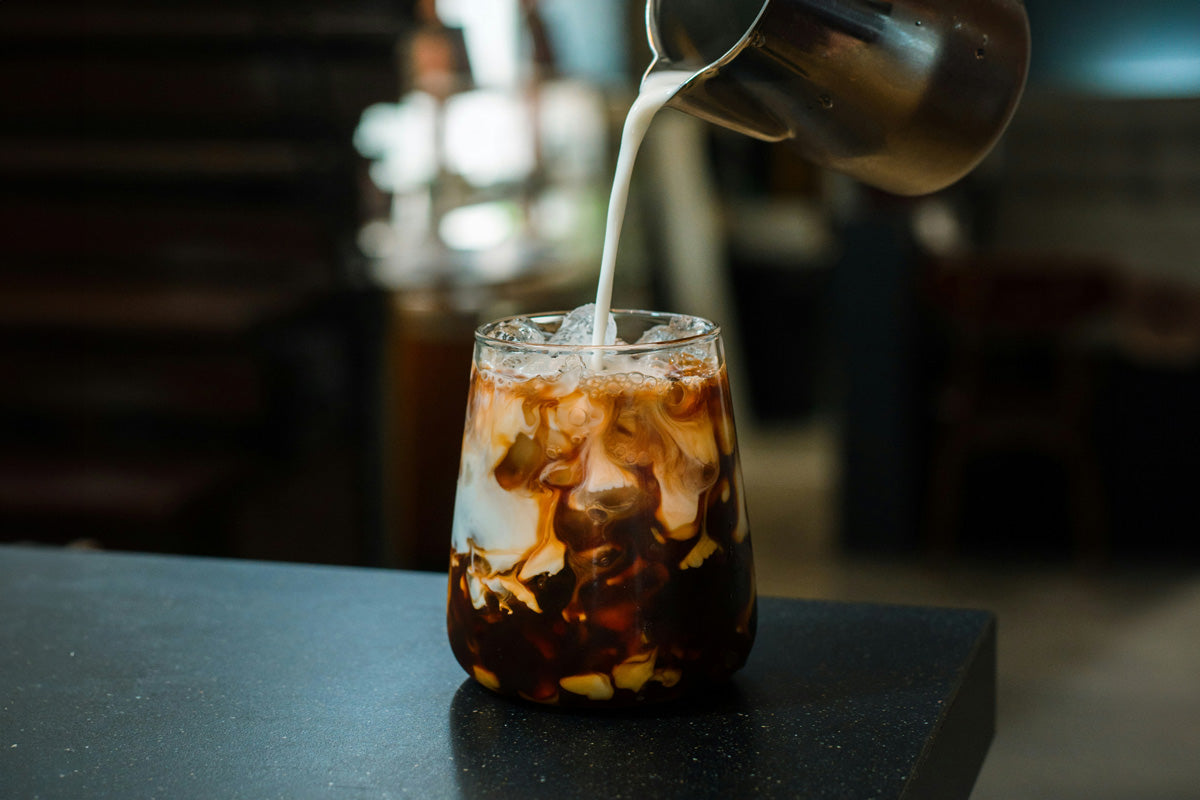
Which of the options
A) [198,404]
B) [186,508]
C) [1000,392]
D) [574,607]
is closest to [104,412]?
[198,404]

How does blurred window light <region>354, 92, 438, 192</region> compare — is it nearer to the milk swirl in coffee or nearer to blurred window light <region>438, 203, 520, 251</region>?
blurred window light <region>438, 203, 520, 251</region>

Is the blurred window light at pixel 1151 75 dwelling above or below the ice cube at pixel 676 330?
above

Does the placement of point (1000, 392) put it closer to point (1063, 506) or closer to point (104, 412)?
point (1063, 506)

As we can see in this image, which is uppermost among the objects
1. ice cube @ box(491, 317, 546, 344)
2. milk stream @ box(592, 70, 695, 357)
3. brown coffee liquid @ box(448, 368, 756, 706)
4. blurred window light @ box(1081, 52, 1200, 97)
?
blurred window light @ box(1081, 52, 1200, 97)

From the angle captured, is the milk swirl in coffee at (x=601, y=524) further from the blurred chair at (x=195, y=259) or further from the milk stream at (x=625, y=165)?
the blurred chair at (x=195, y=259)

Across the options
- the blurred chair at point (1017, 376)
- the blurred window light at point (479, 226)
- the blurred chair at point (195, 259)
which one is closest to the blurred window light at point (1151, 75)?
the blurred chair at point (1017, 376)

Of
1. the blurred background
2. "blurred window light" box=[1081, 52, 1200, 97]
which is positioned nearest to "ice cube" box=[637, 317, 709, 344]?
the blurred background

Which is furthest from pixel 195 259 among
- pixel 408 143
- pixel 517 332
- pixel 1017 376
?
pixel 1017 376
